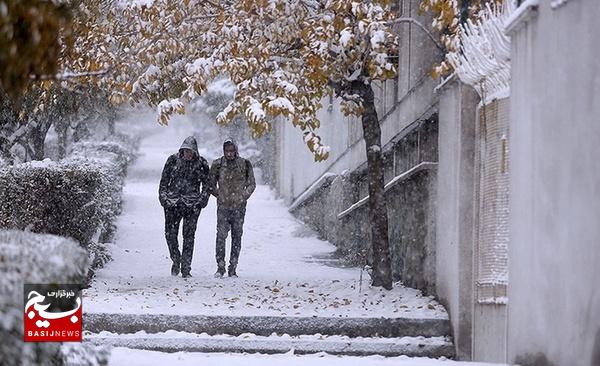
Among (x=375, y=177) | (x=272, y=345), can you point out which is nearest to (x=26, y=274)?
(x=272, y=345)

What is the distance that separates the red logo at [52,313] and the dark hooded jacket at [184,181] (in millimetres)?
8282

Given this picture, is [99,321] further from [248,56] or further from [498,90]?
[498,90]

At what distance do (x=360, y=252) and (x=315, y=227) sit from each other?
5.52m

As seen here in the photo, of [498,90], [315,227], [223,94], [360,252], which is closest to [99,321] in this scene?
[498,90]

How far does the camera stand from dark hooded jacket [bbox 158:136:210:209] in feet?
42.1

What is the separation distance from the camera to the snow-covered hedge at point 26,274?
358cm

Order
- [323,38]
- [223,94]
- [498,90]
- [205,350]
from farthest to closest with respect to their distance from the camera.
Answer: [223,94]
[323,38]
[205,350]
[498,90]

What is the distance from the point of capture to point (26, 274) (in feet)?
12.6

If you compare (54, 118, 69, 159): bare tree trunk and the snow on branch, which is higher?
(54, 118, 69, 159): bare tree trunk

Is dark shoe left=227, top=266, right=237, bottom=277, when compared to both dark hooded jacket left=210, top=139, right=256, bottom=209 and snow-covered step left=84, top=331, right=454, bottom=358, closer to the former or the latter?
dark hooded jacket left=210, top=139, right=256, bottom=209

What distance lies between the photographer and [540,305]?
6.00 m

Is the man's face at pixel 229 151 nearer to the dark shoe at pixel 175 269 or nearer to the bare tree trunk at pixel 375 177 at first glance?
the dark shoe at pixel 175 269

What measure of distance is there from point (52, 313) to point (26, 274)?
433 mm

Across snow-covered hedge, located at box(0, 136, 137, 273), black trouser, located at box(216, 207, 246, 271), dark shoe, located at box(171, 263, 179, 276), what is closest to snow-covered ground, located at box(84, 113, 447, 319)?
dark shoe, located at box(171, 263, 179, 276)
